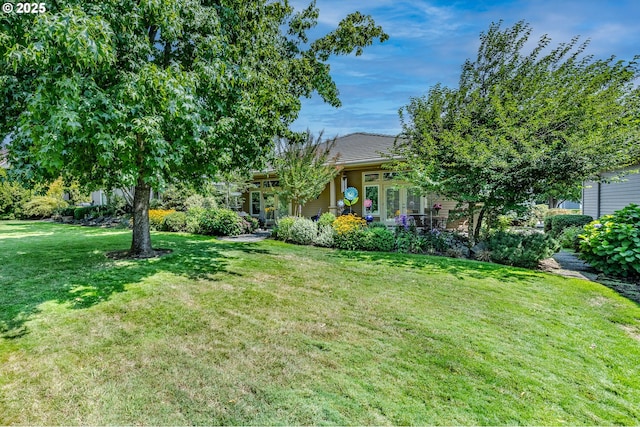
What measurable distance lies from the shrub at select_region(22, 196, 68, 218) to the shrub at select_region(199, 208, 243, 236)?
675 inches

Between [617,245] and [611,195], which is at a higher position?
[611,195]

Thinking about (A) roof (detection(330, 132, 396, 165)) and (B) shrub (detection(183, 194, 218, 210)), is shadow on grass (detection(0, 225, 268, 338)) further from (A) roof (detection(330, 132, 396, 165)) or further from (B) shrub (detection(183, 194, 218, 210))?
(A) roof (detection(330, 132, 396, 165))

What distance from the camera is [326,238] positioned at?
10.8 meters

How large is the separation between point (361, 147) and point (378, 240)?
8.37 meters

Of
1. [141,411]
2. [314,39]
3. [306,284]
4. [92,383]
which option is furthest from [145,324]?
[314,39]

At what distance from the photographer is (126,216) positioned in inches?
719

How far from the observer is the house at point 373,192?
47.2 feet

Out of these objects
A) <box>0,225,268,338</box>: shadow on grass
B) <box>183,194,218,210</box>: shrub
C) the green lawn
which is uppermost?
<box>183,194,218,210</box>: shrub

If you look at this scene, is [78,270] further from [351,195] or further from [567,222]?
[567,222]

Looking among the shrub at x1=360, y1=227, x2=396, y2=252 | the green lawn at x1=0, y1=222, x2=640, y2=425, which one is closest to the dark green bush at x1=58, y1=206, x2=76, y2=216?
the green lawn at x1=0, y1=222, x2=640, y2=425

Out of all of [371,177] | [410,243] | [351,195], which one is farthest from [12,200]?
[410,243]

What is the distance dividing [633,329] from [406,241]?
5.84 meters

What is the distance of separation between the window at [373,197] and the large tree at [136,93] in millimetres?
8144

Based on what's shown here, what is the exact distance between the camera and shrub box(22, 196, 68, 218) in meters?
23.4
